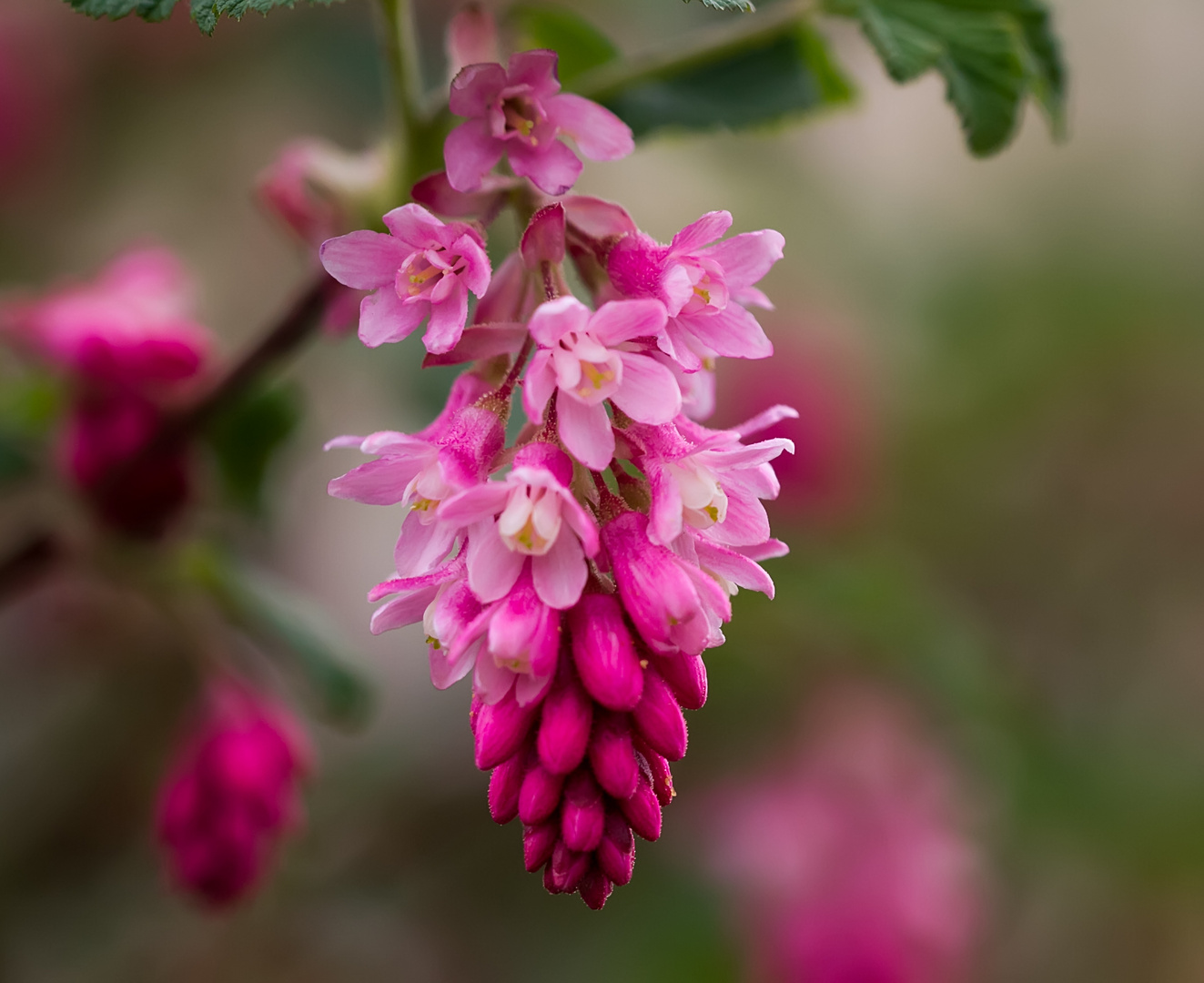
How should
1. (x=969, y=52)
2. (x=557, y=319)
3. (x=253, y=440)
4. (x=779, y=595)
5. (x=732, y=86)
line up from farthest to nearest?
(x=779, y=595) < (x=253, y=440) < (x=732, y=86) < (x=969, y=52) < (x=557, y=319)

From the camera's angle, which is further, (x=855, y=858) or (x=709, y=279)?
(x=855, y=858)

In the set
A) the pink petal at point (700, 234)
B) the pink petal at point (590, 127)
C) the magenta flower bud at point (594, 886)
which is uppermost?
the pink petal at point (590, 127)

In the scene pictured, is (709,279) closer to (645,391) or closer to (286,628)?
(645,391)

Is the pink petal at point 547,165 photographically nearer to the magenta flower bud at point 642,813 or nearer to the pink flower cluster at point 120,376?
the magenta flower bud at point 642,813

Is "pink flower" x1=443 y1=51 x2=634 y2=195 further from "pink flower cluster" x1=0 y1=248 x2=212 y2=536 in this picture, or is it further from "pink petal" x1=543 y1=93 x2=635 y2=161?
"pink flower cluster" x1=0 y1=248 x2=212 y2=536

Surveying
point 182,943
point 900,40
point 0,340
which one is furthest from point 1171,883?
point 0,340

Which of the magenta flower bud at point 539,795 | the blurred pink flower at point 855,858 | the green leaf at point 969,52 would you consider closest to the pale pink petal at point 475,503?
the magenta flower bud at point 539,795

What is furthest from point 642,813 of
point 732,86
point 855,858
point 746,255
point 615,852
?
point 855,858
